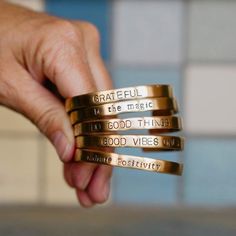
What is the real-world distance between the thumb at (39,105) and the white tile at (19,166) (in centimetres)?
76

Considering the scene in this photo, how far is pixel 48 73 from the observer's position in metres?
0.58

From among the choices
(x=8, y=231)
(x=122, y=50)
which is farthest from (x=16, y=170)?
(x=122, y=50)

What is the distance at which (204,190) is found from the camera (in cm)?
137

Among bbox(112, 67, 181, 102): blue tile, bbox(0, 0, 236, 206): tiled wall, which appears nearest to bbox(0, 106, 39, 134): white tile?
bbox(0, 0, 236, 206): tiled wall

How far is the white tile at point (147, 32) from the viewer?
4.37 ft

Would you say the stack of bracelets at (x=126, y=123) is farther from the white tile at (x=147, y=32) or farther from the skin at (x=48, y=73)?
the white tile at (x=147, y=32)

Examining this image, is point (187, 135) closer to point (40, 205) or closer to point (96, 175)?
point (40, 205)

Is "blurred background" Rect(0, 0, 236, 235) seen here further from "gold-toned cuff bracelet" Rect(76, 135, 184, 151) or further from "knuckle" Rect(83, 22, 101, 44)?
"gold-toned cuff bracelet" Rect(76, 135, 184, 151)

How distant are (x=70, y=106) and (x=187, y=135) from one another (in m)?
0.83

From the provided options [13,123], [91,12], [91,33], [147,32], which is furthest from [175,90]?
[91,33]

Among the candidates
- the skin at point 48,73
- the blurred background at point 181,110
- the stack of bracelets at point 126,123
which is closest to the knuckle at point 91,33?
the skin at point 48,73

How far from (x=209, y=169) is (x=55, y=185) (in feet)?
1.25

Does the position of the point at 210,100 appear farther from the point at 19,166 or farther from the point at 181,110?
the point at 19,166

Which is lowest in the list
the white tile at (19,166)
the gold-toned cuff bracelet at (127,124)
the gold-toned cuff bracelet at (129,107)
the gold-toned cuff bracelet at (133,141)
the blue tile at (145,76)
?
the gold-toned cuff bracelet at (133,141)
